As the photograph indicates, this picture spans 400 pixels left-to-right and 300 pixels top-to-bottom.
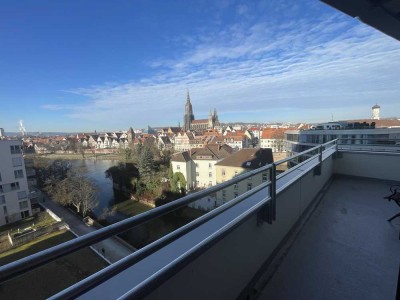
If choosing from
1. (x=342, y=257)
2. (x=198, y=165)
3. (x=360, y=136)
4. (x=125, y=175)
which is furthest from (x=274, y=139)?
(x=342, y=257)

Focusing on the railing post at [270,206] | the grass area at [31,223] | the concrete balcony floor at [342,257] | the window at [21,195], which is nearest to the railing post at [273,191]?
the railing post at [270,206]

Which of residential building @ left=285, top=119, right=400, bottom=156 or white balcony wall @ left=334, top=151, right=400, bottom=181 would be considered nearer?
white balcony wall @ left=334, top=151, right=400, bottom=181

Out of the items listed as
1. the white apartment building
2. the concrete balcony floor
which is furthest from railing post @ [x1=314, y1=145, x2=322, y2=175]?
the white apartment building

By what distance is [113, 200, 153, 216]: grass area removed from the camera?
779 inches

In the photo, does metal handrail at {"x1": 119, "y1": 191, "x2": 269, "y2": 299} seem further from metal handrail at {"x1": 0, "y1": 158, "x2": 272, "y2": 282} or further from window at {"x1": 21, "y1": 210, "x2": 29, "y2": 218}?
window at {"x1": 21, "y1": 210, "x2": 29, "y2": 218}

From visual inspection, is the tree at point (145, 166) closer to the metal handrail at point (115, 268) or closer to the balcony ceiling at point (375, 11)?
the balcony ceiling at point (375, 11)

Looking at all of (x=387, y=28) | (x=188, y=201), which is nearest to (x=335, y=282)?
(x=188, y=201)

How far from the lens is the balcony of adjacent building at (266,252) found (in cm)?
94

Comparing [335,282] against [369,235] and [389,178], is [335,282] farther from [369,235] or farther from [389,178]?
[389,178]

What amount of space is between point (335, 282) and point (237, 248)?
946 mm

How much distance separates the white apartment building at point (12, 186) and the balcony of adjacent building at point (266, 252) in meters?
22.0

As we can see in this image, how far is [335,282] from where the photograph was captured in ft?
6.02

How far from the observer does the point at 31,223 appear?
1670 cm

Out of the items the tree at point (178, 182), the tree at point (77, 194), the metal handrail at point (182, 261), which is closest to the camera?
the metal handrail at point (182, 261)
